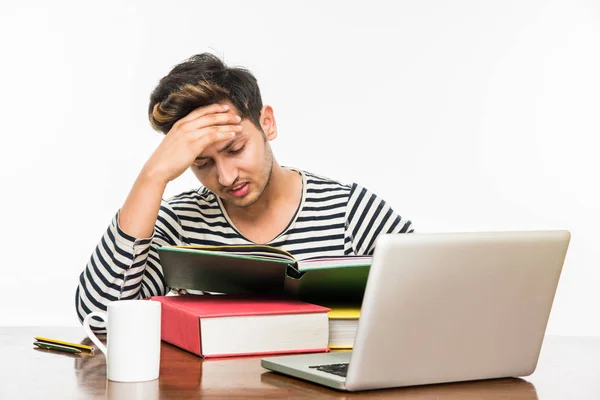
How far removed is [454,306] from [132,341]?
1.27ft

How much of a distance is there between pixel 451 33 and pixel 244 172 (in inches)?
72.3

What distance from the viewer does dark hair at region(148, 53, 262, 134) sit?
174 cm

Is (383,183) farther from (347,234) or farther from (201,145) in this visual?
(201,145)

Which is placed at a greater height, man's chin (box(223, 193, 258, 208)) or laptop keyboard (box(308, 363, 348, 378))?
man's chin (box(223, 193, 258, 208))

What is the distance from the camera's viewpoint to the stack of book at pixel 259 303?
1.12 metres

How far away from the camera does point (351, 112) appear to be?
3.29 meters

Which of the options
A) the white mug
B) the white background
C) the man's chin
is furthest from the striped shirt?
the white background

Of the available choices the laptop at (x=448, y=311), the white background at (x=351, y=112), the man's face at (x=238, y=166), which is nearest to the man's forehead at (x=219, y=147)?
the man's face at (x=238, y=166)

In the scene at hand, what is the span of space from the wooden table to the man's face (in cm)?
59

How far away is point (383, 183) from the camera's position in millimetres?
3301

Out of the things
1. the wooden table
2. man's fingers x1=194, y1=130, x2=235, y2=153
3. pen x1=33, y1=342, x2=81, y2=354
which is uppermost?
man's fingers x1=194, y1=130, x2=235, y2=153

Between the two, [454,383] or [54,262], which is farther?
[54,262]

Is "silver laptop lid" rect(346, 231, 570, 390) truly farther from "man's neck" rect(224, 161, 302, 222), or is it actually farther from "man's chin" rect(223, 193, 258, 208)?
"man's neck" rect(224, 161, 302, 222)

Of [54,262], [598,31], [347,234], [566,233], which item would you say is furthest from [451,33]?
[566,233]
